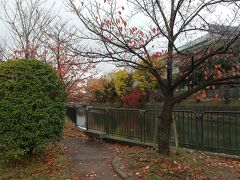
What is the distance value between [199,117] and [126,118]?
3044mm

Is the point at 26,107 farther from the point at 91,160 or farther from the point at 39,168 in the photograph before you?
the point at 91,160

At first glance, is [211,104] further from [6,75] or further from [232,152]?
[6,75]

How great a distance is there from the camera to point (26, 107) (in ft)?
21.5

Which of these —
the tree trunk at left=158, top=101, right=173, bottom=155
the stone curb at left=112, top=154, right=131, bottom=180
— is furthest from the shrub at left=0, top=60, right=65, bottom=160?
the tree trunk at left=158, top=101, right=173, bottom=155

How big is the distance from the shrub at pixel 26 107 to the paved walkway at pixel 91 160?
1.04 metres

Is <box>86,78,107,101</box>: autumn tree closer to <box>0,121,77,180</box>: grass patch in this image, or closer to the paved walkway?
the paved walkway

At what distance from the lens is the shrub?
6500 mm

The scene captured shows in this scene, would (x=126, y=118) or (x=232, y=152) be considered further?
(x=126, y=118)

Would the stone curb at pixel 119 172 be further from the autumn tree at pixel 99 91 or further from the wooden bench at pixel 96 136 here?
the autumn tree at pixel 99 91

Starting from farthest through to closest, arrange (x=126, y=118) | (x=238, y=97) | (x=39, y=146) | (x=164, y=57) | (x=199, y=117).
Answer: (x=238, y=97), (x=126, y=118), (x=199, y=117), (x=39, y=146), (x=164, y=57)

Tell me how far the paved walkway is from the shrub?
1035 mm

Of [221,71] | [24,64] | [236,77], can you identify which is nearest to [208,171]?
[236,77]

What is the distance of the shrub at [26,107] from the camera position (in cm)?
650

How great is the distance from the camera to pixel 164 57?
648 cm
